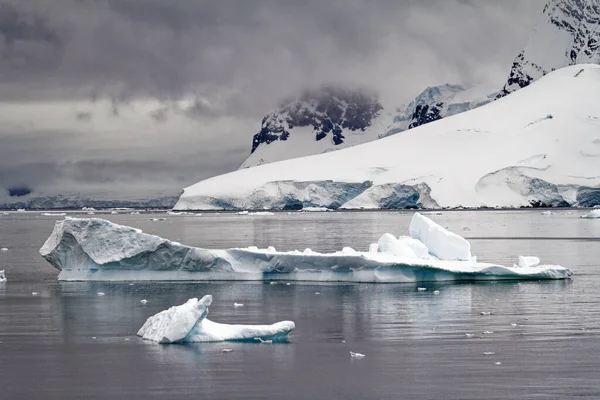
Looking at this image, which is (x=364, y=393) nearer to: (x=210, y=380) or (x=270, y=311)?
(x=210, y=380)

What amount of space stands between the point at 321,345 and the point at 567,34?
4236 inches

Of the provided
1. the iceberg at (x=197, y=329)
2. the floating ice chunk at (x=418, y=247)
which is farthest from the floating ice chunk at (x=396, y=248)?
the iceberg at (x=197, y=329)

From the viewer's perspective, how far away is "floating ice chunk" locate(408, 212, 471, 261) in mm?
18625

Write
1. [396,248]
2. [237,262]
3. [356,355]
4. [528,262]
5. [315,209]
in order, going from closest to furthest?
[356,355] → [237,262] → [396,248] → [528,262] → [315,209]

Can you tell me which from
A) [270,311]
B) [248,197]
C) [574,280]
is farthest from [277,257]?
[248,197]

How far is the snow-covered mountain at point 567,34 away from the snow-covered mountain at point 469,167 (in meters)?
15.9

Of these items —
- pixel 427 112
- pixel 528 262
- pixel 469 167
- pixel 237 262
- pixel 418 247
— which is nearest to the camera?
pixel 237 262

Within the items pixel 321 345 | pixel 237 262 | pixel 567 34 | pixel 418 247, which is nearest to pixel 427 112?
pixel 567 34

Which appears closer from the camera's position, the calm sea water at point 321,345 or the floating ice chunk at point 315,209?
the calm sea water at point 321,345

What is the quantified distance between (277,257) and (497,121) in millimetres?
74759

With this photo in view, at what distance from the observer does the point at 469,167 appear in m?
78.9

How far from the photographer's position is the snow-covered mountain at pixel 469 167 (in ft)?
238

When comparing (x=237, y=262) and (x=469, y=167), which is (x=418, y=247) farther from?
(x=469, y=167)

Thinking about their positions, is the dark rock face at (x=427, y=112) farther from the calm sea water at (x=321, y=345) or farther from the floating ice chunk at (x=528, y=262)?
the calm sea water at (x=321, y=345)
